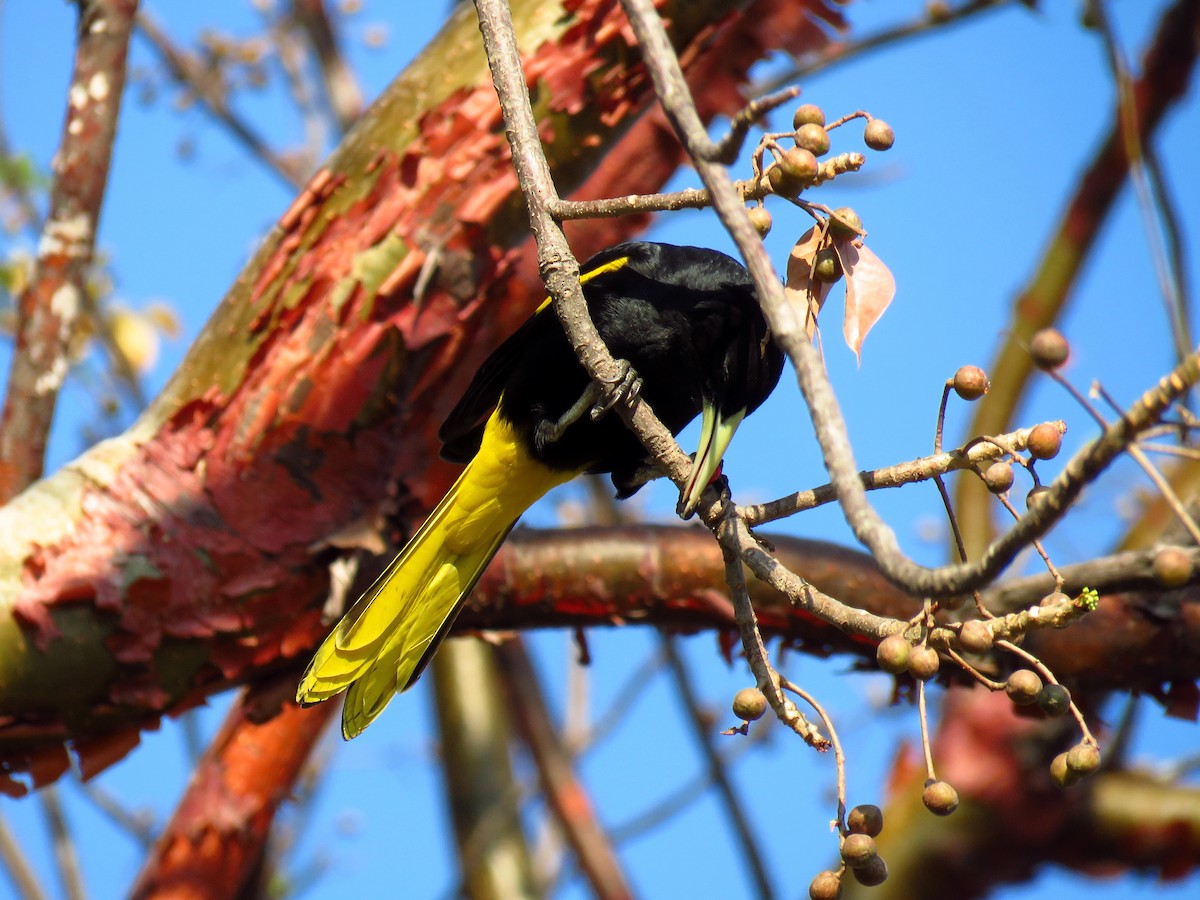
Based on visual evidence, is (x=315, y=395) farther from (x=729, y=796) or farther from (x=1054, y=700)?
(x=729, y=796)

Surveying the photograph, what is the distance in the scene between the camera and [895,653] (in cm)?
133

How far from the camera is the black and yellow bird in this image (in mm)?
2525

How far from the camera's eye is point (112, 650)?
8.33ft

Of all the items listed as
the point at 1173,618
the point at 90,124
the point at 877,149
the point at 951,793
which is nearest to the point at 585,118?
the point at 90,124

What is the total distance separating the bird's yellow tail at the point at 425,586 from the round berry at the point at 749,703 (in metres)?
1.11

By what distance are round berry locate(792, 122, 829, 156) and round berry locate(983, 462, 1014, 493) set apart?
1.42 ft

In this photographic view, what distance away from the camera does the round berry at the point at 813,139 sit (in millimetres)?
1491

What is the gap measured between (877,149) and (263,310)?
1.71 meters

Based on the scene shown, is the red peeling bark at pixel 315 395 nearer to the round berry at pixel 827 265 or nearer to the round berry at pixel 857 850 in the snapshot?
the round berry at pixel 827 265

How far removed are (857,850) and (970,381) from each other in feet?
1.84

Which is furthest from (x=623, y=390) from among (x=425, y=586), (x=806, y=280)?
(x=425, y=586)

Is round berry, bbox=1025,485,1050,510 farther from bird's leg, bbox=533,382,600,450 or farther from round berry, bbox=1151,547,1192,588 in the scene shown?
bird's leg, bbox=533,382,600,450

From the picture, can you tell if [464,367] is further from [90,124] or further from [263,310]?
[90,124]

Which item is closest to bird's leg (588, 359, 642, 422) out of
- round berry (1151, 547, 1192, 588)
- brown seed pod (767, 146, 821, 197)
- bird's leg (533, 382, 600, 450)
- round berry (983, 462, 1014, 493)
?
bird's leg (533, 382, 600, 450)
